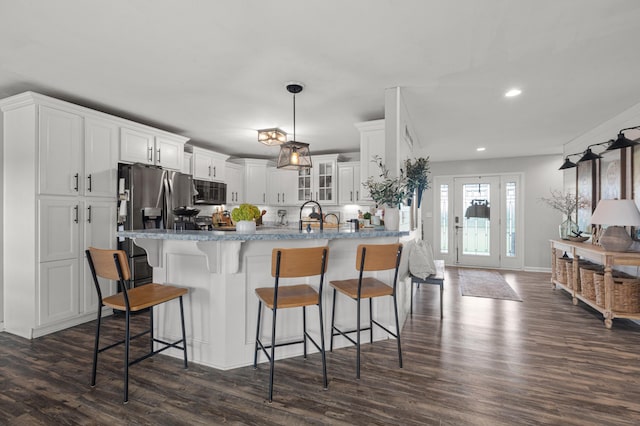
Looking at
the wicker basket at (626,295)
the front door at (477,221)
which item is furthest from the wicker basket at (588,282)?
the front door at (477,221)

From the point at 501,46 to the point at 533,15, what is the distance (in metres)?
0.38

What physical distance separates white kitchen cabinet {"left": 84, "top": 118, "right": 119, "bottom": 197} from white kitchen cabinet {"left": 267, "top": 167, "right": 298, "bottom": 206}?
3345 mm

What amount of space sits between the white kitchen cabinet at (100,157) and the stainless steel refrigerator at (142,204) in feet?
0.36

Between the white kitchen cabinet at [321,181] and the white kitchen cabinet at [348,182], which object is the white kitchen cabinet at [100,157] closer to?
the white kitchen cabinet at [321,181]

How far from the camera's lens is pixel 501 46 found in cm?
245

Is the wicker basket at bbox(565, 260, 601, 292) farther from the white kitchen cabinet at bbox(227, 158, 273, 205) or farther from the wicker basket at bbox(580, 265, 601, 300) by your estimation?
the white kitchen cabinet at bbox(227, 158, 273, 205)

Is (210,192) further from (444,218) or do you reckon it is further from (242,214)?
(444,218)

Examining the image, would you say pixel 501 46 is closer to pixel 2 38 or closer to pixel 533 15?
pixel 533 15

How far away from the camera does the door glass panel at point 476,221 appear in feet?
23.9

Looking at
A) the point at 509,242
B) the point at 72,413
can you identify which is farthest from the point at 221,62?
the point at 509,242

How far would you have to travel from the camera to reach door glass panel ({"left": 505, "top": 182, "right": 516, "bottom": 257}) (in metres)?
7.05

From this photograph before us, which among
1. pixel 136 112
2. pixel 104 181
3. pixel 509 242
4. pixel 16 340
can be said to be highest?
pixel 136 112

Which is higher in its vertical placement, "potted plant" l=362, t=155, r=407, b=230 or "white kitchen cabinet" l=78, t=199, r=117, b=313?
"potted plant" l=362, t=155, r=407, b=230

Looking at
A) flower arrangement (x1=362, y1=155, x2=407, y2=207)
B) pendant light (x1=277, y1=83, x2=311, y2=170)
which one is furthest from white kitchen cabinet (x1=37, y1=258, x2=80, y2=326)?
flower arrangement (x1=362, y1=155, x2=407, y2=207)
